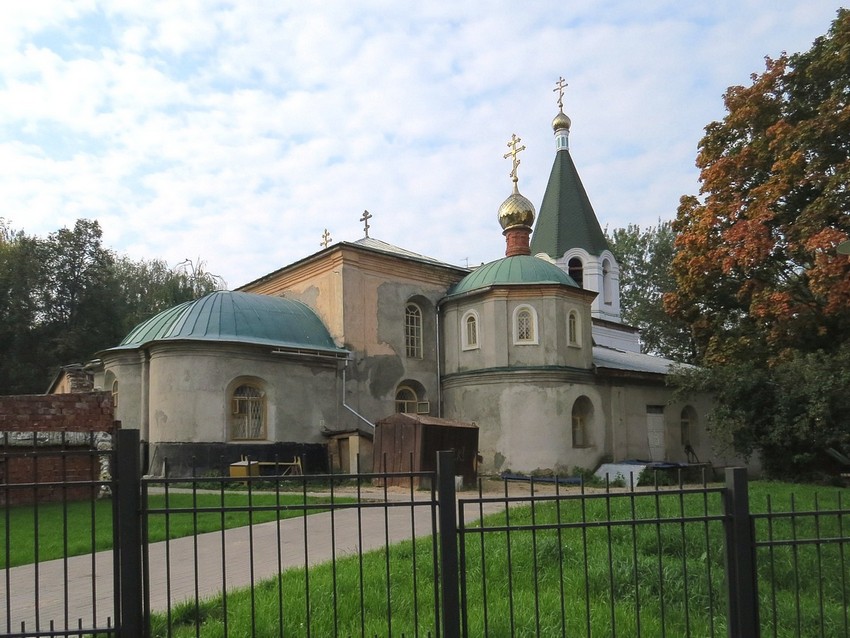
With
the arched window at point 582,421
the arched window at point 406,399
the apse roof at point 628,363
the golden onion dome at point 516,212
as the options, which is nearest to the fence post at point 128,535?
the arched window at point 406,399

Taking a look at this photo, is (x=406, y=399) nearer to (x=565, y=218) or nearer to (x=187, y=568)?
(x=565, y=218)

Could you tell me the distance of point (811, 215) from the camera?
687 inches

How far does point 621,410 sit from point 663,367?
188 inches

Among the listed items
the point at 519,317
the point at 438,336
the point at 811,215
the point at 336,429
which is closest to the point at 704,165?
the point at 811,215

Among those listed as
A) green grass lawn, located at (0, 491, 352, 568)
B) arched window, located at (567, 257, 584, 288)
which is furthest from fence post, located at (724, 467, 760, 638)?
arched window, located at (567, 257, 584, 288)

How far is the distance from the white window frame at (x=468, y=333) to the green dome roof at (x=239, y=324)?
4160 mm

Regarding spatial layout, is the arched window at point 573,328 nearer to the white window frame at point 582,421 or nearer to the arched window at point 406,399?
the white window frame at point 582,421

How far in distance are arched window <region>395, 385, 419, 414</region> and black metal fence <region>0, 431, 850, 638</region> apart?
12.9m

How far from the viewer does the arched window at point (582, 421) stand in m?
23.8

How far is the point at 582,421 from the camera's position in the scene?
24.1 meters

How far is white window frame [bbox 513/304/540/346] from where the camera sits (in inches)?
916

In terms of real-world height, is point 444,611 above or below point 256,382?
below

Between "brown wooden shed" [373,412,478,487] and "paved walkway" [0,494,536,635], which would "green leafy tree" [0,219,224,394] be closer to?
"brown wooden shed" [373,412,478,487]

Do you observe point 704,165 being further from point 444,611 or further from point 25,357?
point 25,357
